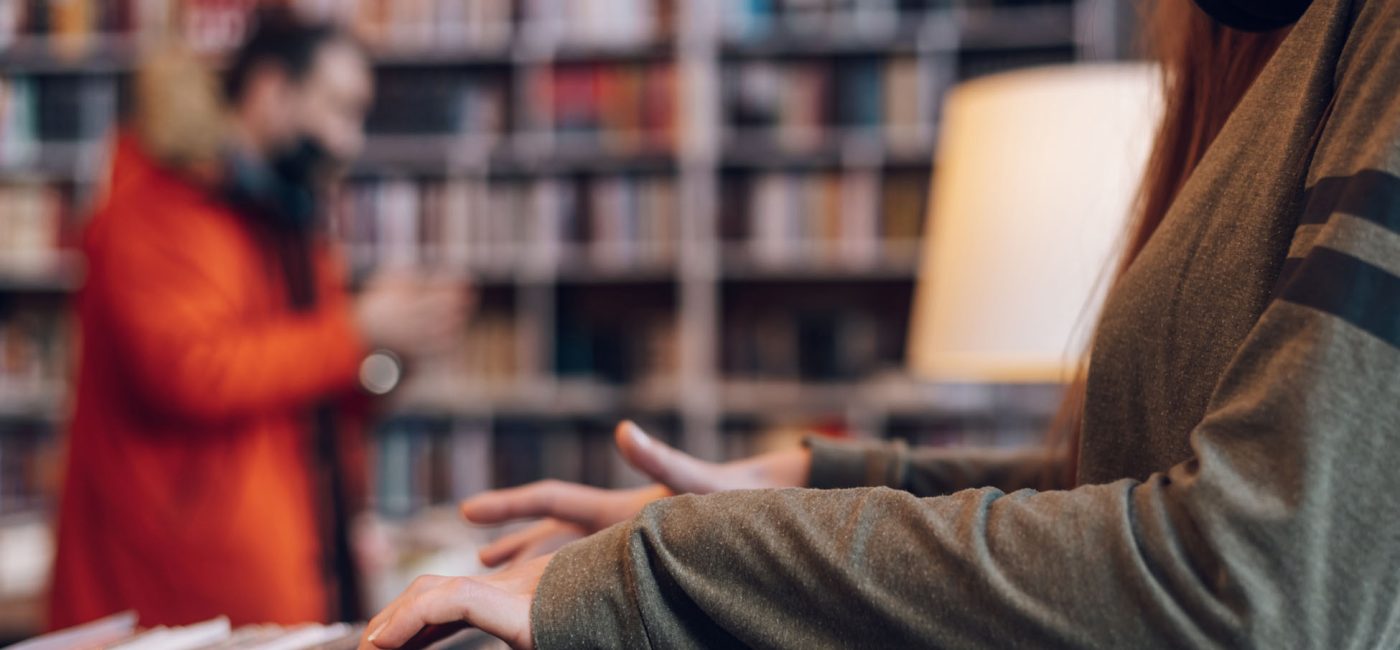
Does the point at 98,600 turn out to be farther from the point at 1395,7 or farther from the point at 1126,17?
the point at 1126,17

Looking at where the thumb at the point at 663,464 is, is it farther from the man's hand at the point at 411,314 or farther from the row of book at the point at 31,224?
the row of book at the point at 31,224

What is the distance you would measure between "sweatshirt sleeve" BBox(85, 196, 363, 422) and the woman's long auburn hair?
132cm

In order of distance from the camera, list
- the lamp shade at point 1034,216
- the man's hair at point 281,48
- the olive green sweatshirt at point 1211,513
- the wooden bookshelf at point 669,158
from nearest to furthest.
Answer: the olive green sweatshirt at point 1211,513
the lamp shade at point 1034,216
the man's hair at point 281,48
the wooden bookshelf at point 669,158

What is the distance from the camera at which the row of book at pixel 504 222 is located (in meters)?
3.15

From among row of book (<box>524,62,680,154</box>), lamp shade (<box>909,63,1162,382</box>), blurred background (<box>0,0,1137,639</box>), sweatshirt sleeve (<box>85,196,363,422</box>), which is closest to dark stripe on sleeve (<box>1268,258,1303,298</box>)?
lamp shade (<box>909,63,1162,382</box>)

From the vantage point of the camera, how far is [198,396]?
1.77 m

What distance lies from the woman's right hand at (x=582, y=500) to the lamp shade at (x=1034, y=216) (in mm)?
700

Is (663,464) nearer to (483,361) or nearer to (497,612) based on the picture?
(497,612)

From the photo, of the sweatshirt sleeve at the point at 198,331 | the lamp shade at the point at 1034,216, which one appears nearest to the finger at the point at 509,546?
the lamp shade at the point at 1034,216

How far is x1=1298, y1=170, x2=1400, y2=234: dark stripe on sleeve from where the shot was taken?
438mm

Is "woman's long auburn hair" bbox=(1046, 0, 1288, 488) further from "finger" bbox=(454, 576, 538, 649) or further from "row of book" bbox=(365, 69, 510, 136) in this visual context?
"row of book" bbox=(365, 69, 510, 136)

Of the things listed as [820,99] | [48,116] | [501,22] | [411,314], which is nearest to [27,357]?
[48,116]

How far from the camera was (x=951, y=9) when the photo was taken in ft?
10.1

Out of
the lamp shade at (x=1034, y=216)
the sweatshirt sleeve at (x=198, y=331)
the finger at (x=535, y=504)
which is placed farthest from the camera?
the sweatshirt sleeve at (x=198, y=331)
